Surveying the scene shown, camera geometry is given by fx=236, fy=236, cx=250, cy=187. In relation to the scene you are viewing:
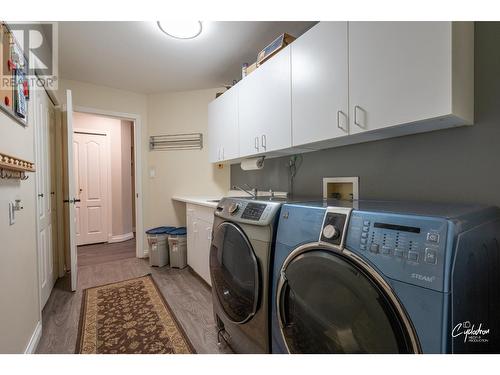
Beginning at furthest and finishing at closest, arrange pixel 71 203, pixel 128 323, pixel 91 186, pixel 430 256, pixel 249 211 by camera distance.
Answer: pixel 91 186 < pixel 71 203 < pixel 128 323 < pixel 249 211 < pixel 430 256

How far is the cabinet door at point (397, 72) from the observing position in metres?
0.90

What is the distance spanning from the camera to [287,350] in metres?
1.07

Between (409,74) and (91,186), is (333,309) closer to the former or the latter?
(409,74)

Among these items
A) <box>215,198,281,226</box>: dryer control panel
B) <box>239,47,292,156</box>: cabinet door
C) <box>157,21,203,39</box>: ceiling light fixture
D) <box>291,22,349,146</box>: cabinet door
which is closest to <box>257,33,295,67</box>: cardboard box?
<box>239,47,292,156</box>: cabinet door

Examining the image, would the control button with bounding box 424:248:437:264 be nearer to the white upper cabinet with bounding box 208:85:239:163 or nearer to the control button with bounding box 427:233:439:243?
the control button with bounding box 427:233:439:243

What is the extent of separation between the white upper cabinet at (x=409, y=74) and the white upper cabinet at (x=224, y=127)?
124 centimetres

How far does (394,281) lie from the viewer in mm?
703

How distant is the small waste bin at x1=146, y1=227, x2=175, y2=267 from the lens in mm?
2967

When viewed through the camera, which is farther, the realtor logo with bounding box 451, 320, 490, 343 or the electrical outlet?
the electrical outlet

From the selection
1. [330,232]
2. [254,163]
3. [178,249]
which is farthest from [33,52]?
[330,232]

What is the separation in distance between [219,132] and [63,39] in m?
1.55

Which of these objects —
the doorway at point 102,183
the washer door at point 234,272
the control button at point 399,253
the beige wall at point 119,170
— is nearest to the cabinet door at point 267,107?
the washer door at point 234,272

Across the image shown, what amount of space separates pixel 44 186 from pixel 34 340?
1300 mm

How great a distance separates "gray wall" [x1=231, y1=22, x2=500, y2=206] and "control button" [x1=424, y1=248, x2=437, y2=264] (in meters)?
0.66
